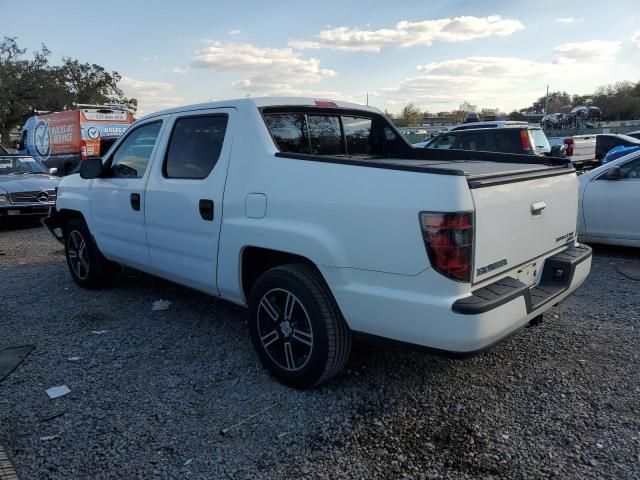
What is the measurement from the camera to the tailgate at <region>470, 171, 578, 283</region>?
8.89 feet

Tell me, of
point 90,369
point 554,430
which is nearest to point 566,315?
point 554,430

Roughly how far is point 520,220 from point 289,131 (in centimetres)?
180

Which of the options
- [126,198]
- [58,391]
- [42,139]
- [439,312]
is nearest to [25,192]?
[126,198]

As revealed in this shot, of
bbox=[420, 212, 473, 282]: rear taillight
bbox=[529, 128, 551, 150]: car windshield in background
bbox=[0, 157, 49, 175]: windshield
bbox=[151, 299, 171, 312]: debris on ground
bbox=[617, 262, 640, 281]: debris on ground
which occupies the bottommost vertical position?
bbox=[151, 299, 171, 312]: debris on ground

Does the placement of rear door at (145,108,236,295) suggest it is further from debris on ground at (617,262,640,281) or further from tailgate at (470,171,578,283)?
debris on ground at (617,262,640,281)

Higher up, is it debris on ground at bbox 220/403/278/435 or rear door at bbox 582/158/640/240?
rear door at bbox 582/158/640/240

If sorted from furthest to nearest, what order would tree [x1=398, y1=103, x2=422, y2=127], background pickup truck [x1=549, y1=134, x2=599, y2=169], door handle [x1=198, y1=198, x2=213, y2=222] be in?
1. tree [x1=398, y1=103, x2=422, y2=127]
2. background pickup truck [x1=549, y1=134, x2=599, y2=169]
3. door handle [x1=198, y1=198, x2=213, y2=222]

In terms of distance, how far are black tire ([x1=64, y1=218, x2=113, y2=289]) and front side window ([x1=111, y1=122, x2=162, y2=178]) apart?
953mm

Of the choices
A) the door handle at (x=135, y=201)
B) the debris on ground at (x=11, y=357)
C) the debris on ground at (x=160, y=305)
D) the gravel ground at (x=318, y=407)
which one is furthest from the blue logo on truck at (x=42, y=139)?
the debris on ground at (x=11, y=357)

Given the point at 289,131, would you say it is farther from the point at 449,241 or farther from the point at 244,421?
the point at 244,421

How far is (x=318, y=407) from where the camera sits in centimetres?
319

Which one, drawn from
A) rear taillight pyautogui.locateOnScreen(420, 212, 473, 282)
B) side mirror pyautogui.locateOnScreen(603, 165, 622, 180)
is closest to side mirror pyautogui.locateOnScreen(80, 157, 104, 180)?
rear taillight pyautogui.locateOnScreen(420, 212, 473, 282)

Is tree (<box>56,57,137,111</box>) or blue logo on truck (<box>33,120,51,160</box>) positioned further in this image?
tree (<box>56,57,137,111</box>)

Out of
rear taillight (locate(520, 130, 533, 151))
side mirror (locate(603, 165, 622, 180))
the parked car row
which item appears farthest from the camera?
rear taillight (locate(520, 130, 533, 151))
